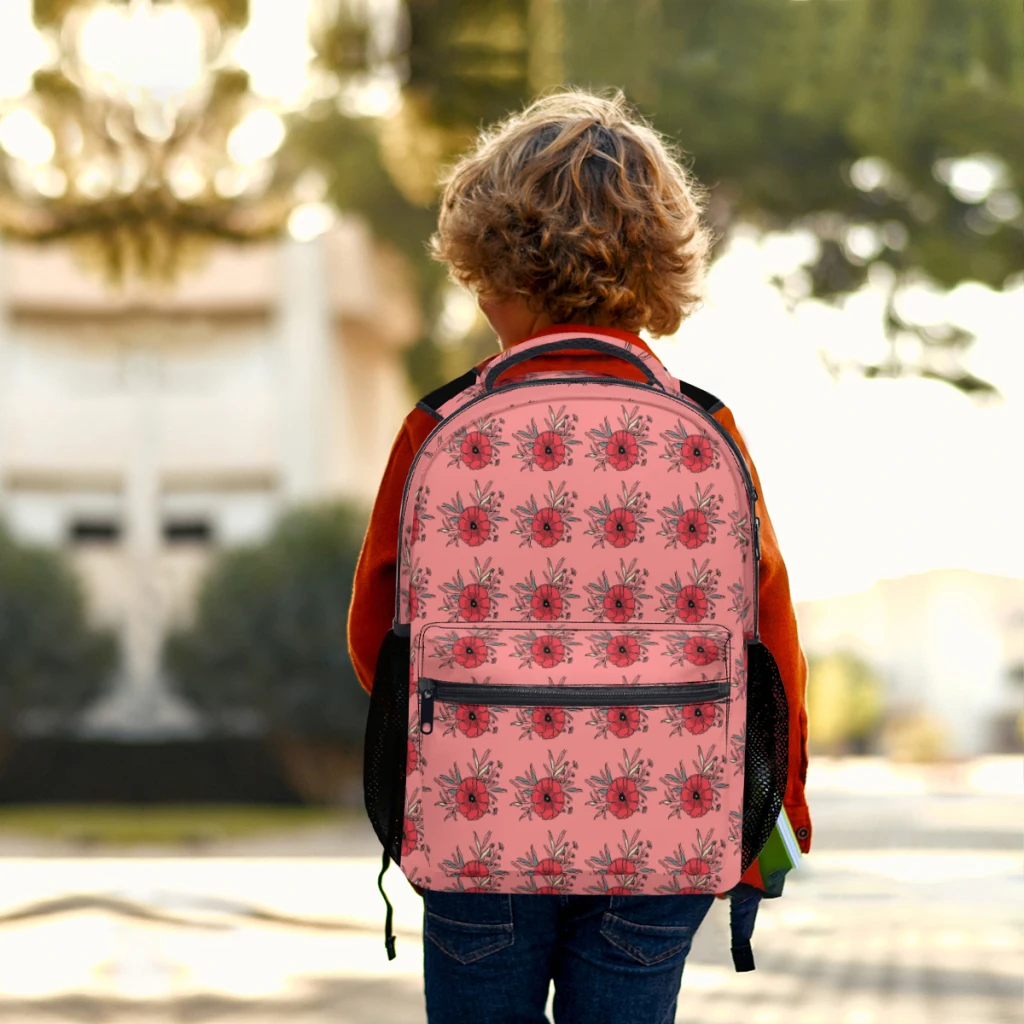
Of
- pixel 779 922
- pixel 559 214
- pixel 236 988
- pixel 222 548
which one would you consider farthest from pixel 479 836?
pixel 222 548

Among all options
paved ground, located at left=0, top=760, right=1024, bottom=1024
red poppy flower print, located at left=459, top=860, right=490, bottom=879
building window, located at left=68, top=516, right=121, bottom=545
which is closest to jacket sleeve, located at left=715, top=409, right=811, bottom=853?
red poppy flower print, located at left=459, top=860, right=490, bottom=879

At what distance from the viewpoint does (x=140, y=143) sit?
27.1 feet

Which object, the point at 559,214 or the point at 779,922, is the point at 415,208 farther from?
the point at 559,214

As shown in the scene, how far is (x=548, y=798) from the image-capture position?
71.1 inches

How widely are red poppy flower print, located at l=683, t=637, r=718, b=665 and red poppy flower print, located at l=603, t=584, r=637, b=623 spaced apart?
0.08m

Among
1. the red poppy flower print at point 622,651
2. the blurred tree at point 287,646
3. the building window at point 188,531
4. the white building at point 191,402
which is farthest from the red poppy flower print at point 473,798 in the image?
the building window at point 188,531

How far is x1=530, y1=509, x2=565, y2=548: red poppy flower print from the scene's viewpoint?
1.79m

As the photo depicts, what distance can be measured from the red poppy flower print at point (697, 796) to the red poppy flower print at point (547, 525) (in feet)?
1.09

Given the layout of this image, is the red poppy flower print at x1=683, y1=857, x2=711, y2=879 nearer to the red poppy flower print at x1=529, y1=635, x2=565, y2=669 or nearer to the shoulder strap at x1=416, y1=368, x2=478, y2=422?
the red poppy flower print at x1=529, y1=635, x2=565, y2=669

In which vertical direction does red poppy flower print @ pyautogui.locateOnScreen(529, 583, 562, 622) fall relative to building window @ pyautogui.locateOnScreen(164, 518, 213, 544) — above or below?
above

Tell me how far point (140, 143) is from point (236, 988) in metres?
4.68

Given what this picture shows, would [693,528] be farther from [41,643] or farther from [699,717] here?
[41,643]

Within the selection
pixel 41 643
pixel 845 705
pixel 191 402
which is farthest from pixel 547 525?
pixel 845 705

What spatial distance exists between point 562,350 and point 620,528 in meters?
0.24
